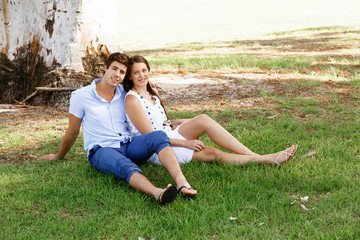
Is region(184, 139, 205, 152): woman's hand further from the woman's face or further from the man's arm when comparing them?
the man's arm

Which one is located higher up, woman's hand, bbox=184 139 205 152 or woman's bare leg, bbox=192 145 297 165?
woman's hand, bbox=184 139 205 152

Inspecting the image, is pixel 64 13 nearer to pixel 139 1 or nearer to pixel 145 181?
pixel 145 181

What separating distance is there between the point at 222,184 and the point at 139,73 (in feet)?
4.81

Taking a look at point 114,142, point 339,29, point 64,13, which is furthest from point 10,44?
point 339,29

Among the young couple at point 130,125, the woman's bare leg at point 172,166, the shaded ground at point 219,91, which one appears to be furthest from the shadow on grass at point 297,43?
the woman's bare leg at point 172,166

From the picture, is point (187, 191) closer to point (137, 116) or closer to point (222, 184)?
point (222, 184)

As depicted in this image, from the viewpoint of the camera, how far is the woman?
442 cm

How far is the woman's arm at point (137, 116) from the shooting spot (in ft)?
14.3

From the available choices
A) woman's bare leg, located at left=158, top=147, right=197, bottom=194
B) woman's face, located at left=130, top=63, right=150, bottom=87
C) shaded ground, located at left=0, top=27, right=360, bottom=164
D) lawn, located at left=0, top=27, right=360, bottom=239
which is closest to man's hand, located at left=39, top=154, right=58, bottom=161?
lawn, located at left=0, top=27, right=360, bottom=239

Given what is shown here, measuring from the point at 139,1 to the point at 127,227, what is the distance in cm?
4429

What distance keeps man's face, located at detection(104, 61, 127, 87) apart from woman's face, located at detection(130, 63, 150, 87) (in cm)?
12

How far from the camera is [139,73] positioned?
4.52 meters

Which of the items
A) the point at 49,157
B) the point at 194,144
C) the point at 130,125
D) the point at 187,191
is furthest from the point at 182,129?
the point at 49,157

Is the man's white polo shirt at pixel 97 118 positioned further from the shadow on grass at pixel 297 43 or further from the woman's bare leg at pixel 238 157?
the shadow on grass at pixel 297 43
